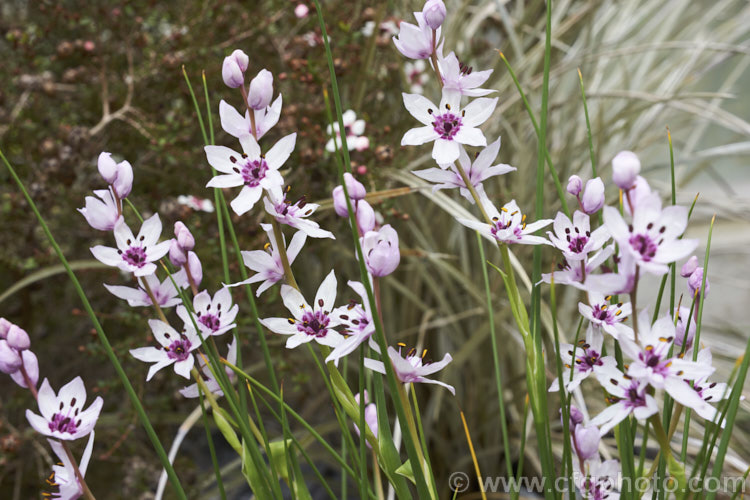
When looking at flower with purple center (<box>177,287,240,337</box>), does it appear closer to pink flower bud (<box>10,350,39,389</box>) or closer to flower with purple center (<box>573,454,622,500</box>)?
pink flower bud (<box>10,350,39,389</box>)

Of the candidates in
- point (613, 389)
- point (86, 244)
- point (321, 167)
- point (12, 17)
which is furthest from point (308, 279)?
point (613, 389)

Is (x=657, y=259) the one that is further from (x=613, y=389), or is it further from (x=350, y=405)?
(x=350, y=405)

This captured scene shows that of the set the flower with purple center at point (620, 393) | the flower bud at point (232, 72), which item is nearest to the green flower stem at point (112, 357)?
the flower bud at point (232, 72)

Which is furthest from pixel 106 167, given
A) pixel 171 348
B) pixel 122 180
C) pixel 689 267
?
pixel 689 267

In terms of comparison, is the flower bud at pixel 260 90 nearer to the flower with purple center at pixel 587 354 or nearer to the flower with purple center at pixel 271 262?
the flower with purple center at pixel 271 262

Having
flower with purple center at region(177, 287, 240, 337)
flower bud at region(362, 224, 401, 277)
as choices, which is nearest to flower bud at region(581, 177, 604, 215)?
flower bud at region(362, 224, 401, 277)

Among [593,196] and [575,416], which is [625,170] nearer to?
[593,196]

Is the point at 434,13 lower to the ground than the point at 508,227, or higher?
higher
